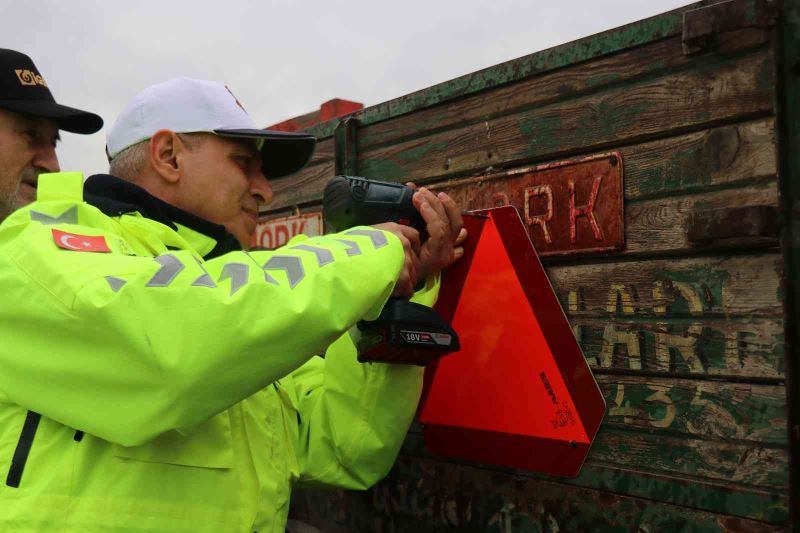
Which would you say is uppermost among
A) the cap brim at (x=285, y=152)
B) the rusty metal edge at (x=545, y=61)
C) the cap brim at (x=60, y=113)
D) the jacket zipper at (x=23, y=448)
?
the cap brim at (x=60, y=113)

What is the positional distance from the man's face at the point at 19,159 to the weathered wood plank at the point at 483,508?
171 cm

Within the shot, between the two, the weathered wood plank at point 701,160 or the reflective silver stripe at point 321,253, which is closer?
the reflective silver stripe at point 321,253

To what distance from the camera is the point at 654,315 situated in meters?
1.87

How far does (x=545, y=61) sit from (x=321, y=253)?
1.00 m

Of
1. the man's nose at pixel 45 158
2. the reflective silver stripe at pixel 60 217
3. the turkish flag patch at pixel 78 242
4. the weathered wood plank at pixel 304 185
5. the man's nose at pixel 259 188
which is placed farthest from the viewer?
the man's nose at pixel 45 158

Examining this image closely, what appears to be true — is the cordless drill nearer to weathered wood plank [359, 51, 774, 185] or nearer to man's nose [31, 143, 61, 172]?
weathered wood plank [359, 51, 774, 185]

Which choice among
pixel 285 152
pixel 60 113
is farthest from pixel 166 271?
pixel 60 113

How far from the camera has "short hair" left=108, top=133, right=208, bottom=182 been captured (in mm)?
2018

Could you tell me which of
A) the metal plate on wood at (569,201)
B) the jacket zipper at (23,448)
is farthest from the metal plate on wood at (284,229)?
the jacket zipper at (23,448)

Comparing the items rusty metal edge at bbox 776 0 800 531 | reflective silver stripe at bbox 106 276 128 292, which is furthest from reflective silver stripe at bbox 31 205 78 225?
rusty metal edge at bbox 776 0 800 531

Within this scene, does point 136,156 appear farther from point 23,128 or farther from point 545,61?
point 23,128

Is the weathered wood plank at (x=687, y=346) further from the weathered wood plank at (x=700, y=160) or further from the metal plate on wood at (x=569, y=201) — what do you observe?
the weathered wood plank at (x=700, y=160)

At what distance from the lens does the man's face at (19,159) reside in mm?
3088

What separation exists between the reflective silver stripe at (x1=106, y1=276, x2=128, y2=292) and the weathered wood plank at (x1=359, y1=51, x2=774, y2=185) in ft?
4.05
